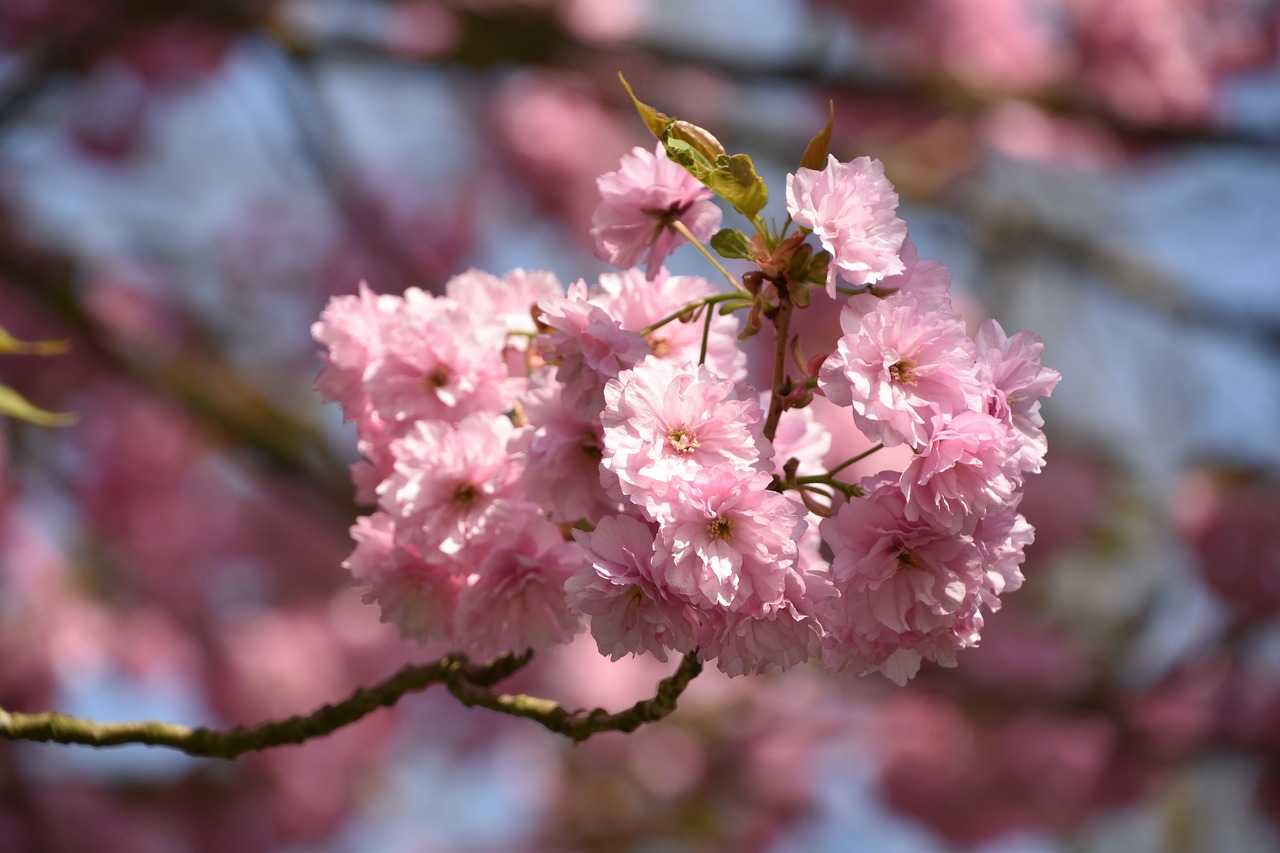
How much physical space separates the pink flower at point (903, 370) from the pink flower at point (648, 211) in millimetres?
160

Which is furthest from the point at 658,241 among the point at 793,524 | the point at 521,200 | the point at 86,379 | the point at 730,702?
the point at 521,200

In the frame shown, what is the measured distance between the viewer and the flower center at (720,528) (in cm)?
73

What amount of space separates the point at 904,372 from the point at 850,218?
0.34 ft

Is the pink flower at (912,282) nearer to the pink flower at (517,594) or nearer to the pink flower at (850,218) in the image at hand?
the pink flower at (850,218)

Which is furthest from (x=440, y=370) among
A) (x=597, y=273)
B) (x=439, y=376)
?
(x=597, y=273)

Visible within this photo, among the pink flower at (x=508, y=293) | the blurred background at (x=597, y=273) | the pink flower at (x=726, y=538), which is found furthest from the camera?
the blurred background at (x=597, y=273)

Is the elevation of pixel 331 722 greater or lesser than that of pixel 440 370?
lesser

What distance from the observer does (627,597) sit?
78cm

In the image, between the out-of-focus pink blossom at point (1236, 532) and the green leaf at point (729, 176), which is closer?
the green leaf at point (729, 176)

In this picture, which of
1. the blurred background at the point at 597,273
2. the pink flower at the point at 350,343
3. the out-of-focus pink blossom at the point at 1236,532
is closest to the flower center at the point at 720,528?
the pink flower at the point at 350,343

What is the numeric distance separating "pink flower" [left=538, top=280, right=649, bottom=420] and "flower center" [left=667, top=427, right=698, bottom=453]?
71 millimetres

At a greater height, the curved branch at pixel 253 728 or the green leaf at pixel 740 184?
the green leaf at pixel 740 184

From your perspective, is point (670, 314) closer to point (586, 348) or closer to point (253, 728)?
point (586, 348)

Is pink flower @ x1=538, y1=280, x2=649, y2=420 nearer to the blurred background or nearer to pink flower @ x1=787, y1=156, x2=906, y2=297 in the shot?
pink flower @ x1=787, y1=156, x2=906, y2=297
